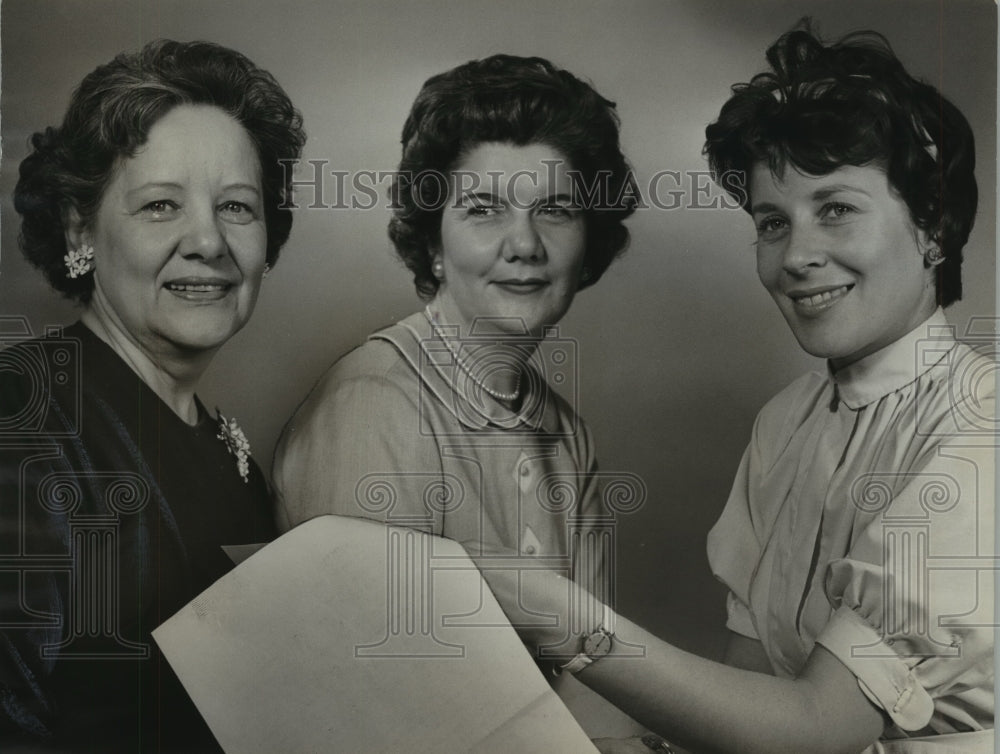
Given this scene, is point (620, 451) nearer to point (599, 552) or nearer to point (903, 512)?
point (599, 552)

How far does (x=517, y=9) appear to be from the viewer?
7.87ft

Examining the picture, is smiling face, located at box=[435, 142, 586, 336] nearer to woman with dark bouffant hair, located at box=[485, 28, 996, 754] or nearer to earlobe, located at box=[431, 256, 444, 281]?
earlobe, located at box=[431, 256, 444, 281]

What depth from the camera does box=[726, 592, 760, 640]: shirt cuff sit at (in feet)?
7.74

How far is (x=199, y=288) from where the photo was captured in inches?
92.2

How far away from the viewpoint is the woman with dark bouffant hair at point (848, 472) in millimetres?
2305

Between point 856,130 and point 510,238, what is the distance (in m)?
0.81

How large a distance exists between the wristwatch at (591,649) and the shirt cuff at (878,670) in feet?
1.50

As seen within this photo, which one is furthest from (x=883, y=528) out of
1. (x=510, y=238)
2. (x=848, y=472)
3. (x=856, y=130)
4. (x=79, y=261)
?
(x=79, y=261)

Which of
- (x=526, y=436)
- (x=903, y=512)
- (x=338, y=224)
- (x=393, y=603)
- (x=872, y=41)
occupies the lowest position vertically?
(x=393, y=603)

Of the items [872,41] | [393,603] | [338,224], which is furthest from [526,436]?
[872,41]

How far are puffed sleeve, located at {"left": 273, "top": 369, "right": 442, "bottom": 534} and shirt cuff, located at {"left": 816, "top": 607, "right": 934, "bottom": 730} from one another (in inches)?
35.2

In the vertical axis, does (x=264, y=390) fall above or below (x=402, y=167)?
below

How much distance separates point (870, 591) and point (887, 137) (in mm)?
1002

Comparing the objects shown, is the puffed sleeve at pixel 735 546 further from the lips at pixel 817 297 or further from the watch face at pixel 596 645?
the lips at pixel 817 297
